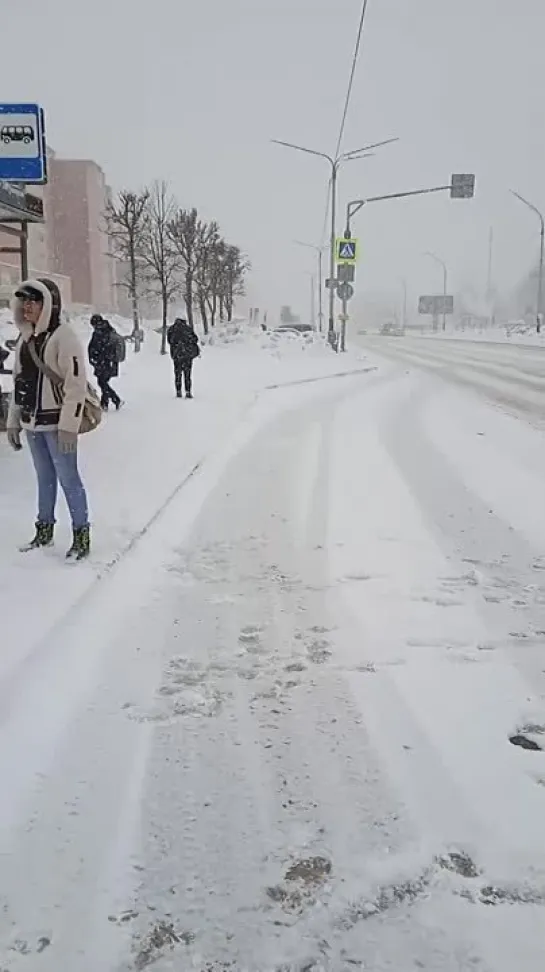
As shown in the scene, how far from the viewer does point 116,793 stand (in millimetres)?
A: 2670

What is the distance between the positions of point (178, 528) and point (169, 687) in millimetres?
2735

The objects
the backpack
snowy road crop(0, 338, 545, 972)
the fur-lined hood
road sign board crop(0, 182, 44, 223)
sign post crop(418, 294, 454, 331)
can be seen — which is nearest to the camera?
snowy road crop(0, 338, 545, 972)

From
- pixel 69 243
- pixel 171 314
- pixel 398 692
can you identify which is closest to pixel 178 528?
pixel 398 692

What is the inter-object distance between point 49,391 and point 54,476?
24.5 inches

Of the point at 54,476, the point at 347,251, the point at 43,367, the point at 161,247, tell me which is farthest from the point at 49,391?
the point at 161,247

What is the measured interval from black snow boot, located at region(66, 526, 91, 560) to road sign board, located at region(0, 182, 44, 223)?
5.43m

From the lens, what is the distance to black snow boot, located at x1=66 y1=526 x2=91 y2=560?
17.2ft

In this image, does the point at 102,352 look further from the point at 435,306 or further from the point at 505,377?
the point at 435,306

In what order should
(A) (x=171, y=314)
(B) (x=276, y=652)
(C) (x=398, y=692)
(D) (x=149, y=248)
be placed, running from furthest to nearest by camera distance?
(A) (x=171, y=314) → (D) (x=149, y=248) → (B) (x=276, y=652) → (C) (x=398, y=692)

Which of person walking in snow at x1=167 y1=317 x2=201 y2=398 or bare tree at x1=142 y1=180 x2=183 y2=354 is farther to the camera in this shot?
bare tree at x1=142 y1=180 x2=183 y2=354

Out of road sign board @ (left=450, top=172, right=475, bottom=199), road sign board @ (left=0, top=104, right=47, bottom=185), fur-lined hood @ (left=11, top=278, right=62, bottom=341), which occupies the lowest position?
fur-lined hood @ (left=11, top=278, right=62, bottom=341)

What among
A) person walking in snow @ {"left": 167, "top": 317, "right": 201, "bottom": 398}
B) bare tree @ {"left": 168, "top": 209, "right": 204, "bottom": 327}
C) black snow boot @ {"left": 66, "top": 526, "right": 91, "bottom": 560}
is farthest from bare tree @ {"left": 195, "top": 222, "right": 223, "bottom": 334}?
black snow boot @ {"left": 66, "top": 526, "right": 91, "bottom": 560}

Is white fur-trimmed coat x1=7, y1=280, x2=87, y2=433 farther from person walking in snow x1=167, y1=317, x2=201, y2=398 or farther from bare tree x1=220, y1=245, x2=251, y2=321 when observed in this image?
bare tree x1=220, y1=245, x2=251, y2=321

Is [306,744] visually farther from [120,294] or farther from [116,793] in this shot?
[120,294]
